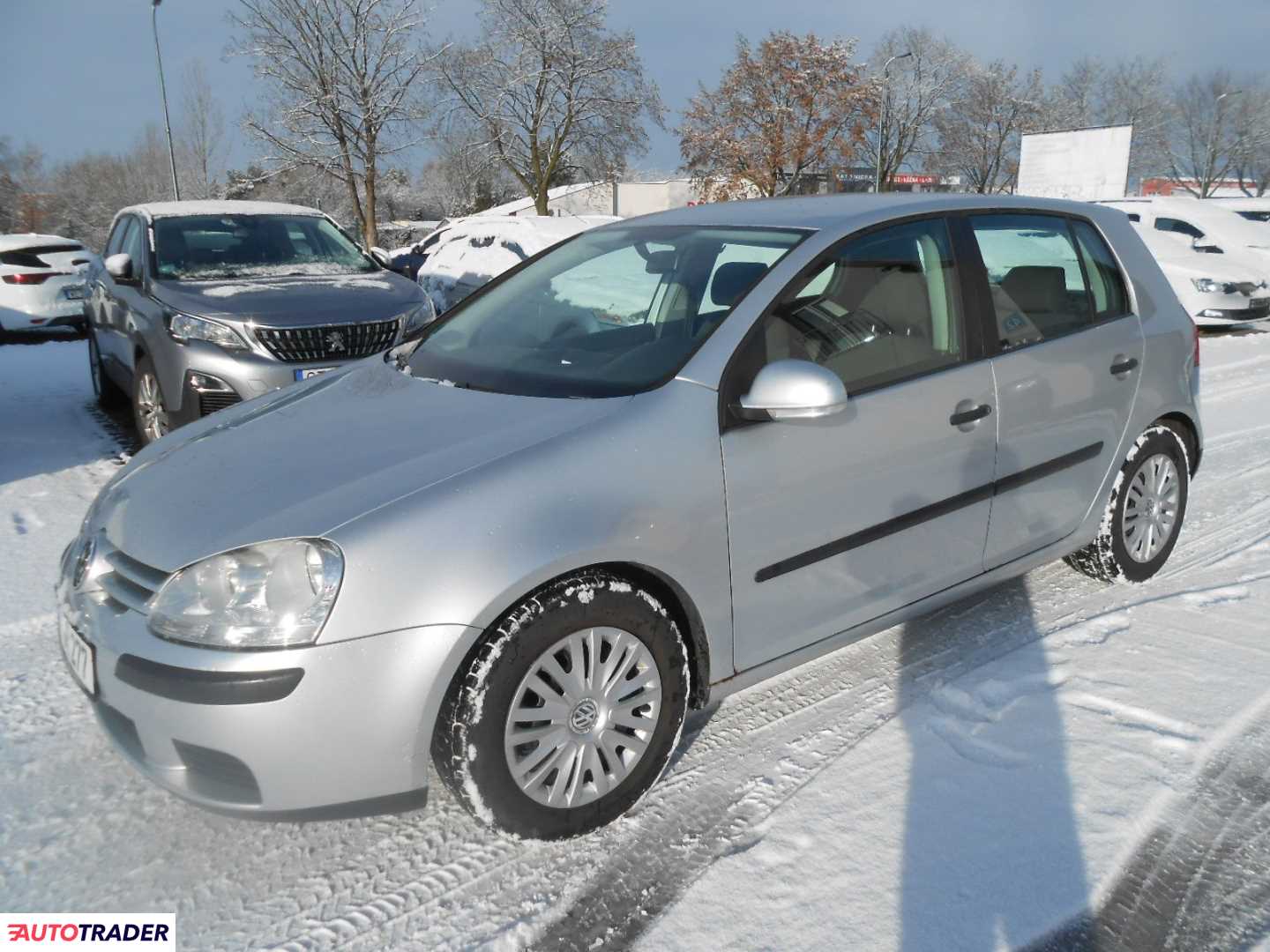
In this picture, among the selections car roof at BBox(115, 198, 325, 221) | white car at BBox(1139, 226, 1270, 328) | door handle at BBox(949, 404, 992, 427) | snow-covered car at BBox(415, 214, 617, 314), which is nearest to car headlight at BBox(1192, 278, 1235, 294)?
white car at BBox(1139, 226, 1270, 328)

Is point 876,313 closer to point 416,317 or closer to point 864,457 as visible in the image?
point 864,457

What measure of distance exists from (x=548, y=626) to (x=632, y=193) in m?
49.1

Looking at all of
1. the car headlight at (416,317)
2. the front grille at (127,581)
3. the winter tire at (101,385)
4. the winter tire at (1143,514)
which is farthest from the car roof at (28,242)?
the winter tire at (1143,514)

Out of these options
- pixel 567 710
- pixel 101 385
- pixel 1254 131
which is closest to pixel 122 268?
pixel 101 385

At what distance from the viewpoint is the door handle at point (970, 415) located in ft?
10.3

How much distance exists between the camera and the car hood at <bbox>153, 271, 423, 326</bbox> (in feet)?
18.5

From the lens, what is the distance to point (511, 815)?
7.85ft

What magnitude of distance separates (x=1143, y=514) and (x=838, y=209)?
193 cm

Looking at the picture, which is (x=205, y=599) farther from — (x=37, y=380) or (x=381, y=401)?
(x=37, y=380)

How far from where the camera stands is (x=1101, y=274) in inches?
152

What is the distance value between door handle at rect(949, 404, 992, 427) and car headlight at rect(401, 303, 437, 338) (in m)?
3.66

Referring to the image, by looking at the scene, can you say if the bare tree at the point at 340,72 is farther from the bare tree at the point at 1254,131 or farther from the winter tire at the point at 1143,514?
the bare tree at the point at 1254,131

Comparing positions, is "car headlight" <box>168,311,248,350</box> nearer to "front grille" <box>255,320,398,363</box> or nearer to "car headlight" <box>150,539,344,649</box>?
A: "front grille" <box>255,320,398,363</box>

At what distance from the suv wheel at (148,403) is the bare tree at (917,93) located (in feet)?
147
